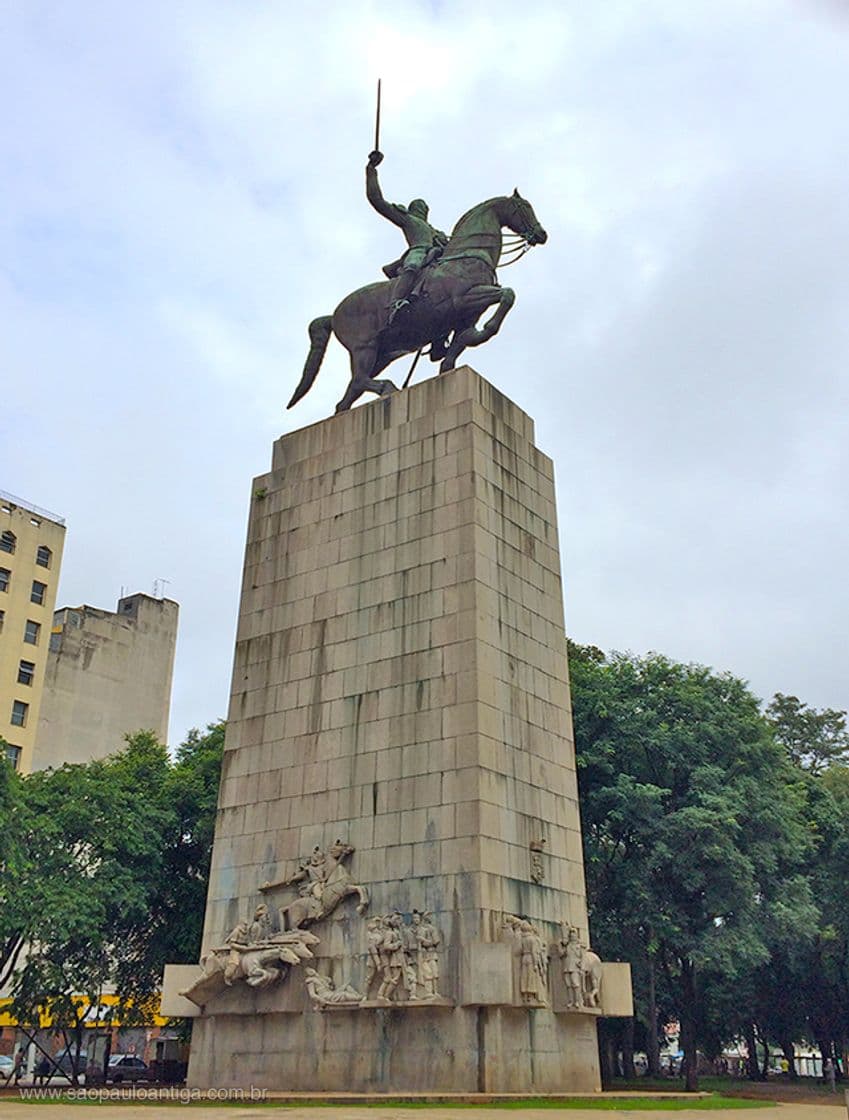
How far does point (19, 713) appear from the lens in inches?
2053

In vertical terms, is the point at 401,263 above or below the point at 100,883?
above

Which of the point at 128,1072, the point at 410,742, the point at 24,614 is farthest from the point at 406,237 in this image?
the point at 24,614

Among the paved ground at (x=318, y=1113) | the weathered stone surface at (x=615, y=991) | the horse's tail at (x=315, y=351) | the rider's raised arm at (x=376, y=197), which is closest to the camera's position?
the paved ground at (x=318, y=1113)

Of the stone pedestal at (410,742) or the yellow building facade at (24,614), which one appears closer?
the stone pedestal at (410,742)

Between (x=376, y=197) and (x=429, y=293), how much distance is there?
289 cm

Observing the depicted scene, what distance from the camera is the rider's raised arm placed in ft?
84.1

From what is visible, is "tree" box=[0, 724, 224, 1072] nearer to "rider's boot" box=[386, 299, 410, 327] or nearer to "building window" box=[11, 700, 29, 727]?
"rider's boot" box=[386, 299, 410, 327]

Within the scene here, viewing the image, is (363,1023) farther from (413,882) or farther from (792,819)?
(792,819)

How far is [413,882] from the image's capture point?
18828 millimetres

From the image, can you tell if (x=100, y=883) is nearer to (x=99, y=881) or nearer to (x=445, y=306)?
(x=99, y=881)

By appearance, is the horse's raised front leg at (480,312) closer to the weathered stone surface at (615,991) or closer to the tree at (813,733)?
the weathered stone surface at (615,991)

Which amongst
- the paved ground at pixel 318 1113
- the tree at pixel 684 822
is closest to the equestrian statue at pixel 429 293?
the tree at pixel 684 822

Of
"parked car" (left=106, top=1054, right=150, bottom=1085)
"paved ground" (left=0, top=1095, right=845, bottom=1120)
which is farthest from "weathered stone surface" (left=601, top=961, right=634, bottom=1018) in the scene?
"parked car" (left=106, top=1054, right=150, bottom=1085)

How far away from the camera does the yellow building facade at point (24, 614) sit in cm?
5191
